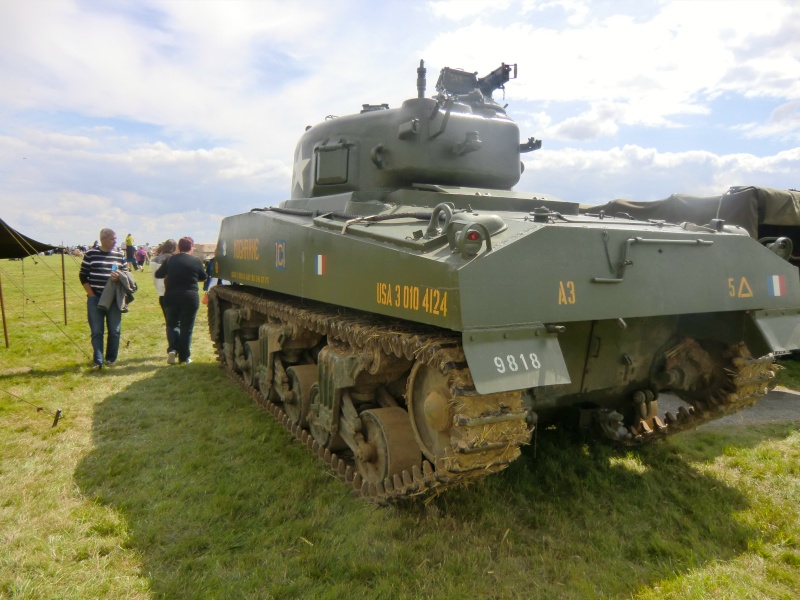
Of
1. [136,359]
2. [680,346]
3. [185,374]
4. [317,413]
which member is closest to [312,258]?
[317,413]

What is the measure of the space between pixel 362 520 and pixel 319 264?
6.63 feet

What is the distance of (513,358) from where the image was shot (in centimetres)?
332

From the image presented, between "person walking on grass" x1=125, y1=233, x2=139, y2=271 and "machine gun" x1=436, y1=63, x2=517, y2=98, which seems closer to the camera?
"machine gun" x1=436, y1=63, x2=517, y2=98

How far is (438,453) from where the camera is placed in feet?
12.9

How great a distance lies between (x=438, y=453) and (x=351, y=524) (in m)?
0.81

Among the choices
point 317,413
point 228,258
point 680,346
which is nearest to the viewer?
point 680,346

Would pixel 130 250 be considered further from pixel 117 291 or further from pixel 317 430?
pixel 317 430

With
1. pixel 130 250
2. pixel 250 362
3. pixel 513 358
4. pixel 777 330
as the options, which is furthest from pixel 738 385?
pixel 130 250

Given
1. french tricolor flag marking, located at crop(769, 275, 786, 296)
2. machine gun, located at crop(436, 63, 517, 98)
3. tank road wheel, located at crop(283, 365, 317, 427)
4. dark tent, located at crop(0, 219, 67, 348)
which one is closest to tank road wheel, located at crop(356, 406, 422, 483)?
tank road wheel, located at crop(283, 365, 317, 427)

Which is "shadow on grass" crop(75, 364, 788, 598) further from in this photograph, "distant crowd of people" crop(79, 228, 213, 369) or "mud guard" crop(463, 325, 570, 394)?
"distant crowd of people" crop(79, 228, 213, 369)

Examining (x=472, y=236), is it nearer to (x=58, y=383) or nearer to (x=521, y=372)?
(x=521, y=372)

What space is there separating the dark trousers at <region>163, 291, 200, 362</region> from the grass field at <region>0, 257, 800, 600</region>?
300cm

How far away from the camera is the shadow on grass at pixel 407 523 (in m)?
3.51

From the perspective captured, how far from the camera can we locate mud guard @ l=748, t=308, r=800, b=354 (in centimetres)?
466
